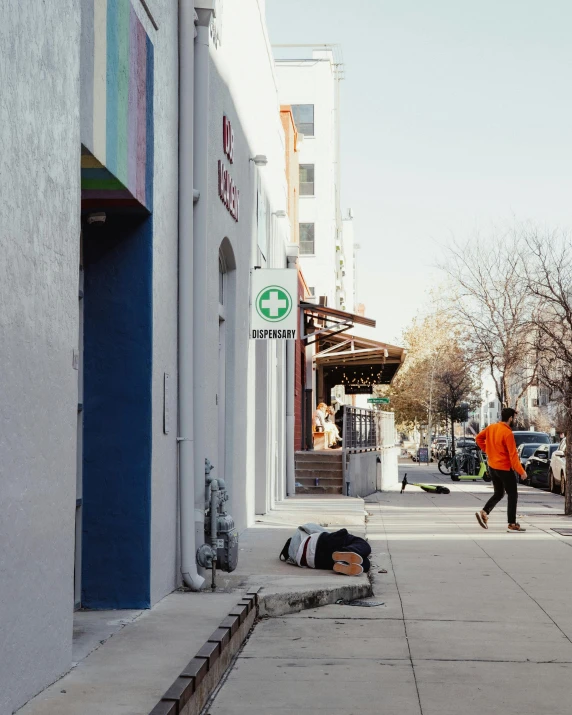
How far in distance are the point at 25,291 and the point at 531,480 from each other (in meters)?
28.6

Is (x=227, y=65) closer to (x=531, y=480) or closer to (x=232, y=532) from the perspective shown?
(x=232, y=532)

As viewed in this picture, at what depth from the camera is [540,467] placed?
30.8 metres

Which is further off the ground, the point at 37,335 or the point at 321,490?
the point at 37,335

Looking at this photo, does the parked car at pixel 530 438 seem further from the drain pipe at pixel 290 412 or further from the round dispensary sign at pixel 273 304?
the round dispensary sign at pixel 273 304

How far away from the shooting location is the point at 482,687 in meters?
5.88

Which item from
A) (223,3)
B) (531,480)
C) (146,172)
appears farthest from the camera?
(531,480)

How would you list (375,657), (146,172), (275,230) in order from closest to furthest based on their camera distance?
1. (375,657)
2. (146,172)
3. (275,230)

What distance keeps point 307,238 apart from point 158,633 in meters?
48.3

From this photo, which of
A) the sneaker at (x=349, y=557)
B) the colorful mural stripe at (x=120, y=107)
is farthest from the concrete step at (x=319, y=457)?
the colorful mural stripe at (x=120, y=107)

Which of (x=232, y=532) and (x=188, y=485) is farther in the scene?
(x=232, y=532)

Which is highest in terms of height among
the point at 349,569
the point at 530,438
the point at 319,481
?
the point at 530,438

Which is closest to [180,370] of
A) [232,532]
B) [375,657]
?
[232,532]

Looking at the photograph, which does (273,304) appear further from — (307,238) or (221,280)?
(307,238)

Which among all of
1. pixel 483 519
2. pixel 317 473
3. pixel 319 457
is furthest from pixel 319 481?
pixel 483 519
